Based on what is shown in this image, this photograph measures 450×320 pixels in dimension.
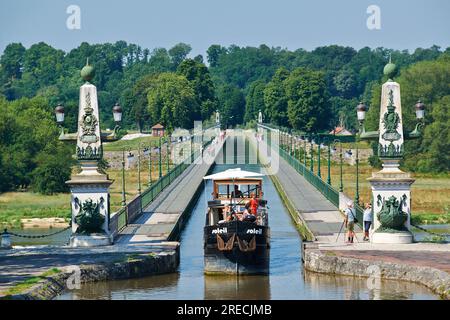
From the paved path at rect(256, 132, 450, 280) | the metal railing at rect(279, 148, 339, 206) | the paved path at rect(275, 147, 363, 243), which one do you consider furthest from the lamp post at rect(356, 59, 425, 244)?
the metal railing at rect(279, 148, 339, 206)

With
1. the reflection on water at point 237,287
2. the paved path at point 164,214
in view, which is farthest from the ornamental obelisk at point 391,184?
the paved path at point 164,214

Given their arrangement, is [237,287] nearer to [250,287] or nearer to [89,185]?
[250,287]

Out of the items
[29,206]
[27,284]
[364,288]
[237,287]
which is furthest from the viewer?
[29,206]

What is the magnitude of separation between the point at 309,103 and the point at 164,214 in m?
125

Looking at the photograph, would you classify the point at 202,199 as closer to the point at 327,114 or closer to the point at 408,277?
the point at 408,277

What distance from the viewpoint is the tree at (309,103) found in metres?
182

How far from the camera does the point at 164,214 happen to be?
193 ft

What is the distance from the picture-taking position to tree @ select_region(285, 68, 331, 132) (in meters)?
182

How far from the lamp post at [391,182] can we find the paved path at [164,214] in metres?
9.03

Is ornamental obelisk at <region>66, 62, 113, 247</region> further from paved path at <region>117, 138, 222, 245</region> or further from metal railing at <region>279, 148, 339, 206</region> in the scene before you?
metal railing at <region>279, 148, 339, 206</region>

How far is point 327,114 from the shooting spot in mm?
181500

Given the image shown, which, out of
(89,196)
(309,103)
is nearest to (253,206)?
(89,196)

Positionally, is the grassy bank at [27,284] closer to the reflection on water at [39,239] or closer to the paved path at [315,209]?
the paved path at [315,209]
